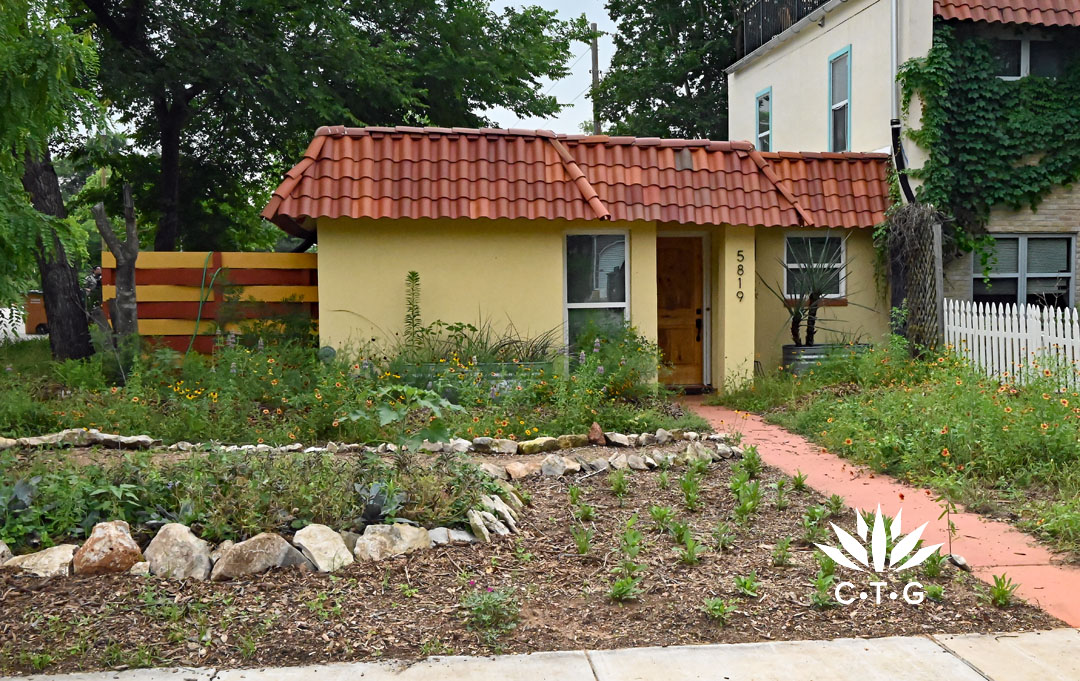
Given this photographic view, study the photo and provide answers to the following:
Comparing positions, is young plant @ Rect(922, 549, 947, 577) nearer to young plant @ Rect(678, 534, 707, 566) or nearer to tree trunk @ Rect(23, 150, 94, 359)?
young plant @ Rect(678, 534, 707, 566)

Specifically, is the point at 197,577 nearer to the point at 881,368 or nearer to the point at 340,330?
the point at 340,330

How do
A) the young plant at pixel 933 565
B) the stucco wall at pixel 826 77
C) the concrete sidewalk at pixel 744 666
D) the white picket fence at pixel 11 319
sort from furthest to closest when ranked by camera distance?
the stucco wall at pixel 826 77 → the white picket fence at pixel 11 319 → the young plant at pixel 933 565 → the concrete sidewalk at pixel 744 666

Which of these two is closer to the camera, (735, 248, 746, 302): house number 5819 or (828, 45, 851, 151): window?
(735, 248, 746, 302): house number 5819

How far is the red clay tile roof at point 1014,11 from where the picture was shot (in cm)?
1304

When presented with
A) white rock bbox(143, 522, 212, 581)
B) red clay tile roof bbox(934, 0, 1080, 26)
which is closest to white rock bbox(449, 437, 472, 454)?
white rock bbox(143, 522, 212, 581)

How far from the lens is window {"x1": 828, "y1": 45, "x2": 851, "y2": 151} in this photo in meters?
14.9

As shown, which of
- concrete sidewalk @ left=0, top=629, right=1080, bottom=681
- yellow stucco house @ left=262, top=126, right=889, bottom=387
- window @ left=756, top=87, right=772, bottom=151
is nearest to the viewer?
concrete sidewalk @ left=0, top=629, right=1080, bottom=681

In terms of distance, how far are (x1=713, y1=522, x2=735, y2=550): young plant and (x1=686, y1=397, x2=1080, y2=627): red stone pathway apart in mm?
1031

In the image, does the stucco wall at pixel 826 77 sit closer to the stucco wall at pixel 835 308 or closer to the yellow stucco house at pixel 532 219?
the stucco wall at pixel 835 308

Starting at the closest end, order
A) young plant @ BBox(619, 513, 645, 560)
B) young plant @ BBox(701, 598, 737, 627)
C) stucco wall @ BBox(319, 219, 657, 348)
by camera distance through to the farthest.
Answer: young plant @ BBox(701, 598, 737, 627) → young plant @ BBox(619, 513, 645, 560) → stucco wall @ BBox(319, 219, 657, 348)

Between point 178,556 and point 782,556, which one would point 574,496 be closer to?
point 782,556

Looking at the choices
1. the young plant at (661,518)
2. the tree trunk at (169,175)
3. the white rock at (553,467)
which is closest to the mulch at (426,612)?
the young plant at (661,518)

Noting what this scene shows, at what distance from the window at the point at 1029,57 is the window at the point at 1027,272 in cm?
248

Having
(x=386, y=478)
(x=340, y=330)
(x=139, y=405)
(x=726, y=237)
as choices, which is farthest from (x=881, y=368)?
(x=139, y=405)
